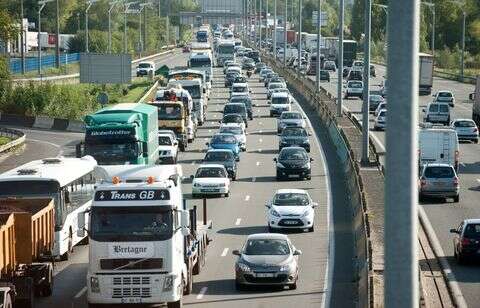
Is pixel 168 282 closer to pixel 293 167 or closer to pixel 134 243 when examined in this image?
pixel 134 243

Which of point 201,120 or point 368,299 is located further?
point 201,120

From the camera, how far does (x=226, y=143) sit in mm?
63469

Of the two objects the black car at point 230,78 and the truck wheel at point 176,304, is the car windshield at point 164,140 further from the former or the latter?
the black car at point 230,78

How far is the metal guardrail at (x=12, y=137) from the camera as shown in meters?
69.6

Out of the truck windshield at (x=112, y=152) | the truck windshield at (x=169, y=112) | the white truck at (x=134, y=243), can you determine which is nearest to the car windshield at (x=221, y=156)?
the truck windshield at (x=169, y=112)

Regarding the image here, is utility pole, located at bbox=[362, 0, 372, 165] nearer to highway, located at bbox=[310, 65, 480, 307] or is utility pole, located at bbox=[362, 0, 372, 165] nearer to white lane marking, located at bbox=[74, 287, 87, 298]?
highway, located at bbox=[310, 65, 480, 307]

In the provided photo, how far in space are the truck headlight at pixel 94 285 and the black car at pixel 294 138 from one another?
41156mm

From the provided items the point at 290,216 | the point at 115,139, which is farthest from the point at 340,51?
the point at 290,216

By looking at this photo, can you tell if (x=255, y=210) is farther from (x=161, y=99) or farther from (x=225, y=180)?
(x=161, y=99)

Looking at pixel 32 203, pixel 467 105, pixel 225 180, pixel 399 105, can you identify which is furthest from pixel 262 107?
pixel 399 105

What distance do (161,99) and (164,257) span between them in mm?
48072

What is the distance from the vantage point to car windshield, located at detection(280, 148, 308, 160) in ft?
185

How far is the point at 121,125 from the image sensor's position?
44062 mm

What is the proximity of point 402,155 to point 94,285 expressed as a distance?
688 inches
